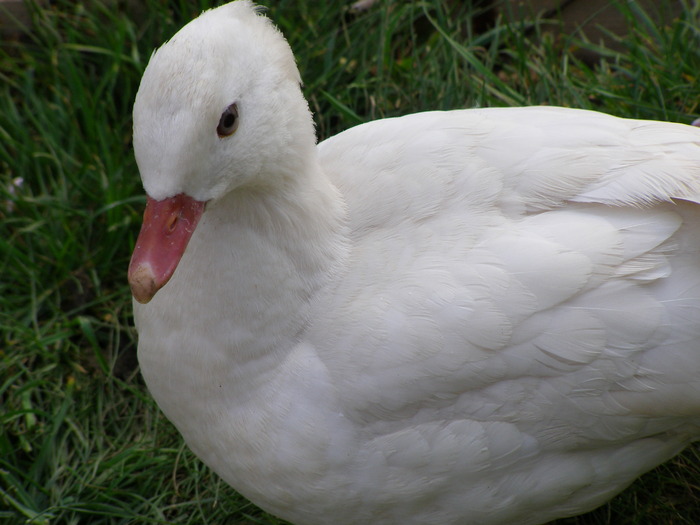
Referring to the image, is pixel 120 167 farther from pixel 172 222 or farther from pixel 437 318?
pixel 437 318

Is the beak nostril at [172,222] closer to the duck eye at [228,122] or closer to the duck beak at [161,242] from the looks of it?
the duck beak at [161,242]

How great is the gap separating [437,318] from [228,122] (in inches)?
25.0

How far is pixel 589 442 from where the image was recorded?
7.38 feet

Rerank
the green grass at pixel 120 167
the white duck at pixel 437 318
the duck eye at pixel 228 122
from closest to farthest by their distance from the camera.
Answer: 1. the duck eye at pixel 228 122
2. the white duck at pixel 437 318
3. the green grass at pixel 120 167

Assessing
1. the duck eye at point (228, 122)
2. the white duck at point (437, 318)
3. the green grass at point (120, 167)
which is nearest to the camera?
the duck eye at point (228, 122)

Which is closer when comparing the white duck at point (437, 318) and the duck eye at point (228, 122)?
the duck eye at point (228, 122)

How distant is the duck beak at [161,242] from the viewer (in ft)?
6.27

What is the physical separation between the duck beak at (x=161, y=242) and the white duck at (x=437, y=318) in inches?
1.9

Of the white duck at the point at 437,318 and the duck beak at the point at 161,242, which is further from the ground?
the duck beak at the point at 161,242

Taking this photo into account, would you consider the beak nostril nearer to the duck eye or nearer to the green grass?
the duck eye

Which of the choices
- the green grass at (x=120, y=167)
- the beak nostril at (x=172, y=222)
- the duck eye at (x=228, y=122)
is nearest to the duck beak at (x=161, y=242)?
the beak nostril at (x=172, y=222)

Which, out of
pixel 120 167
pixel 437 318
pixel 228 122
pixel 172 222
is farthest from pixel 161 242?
pixel 120 167

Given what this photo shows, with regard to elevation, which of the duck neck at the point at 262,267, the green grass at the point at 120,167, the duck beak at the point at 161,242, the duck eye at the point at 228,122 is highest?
the duck eye at the point at 228,122

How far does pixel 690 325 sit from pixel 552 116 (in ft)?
2.10
